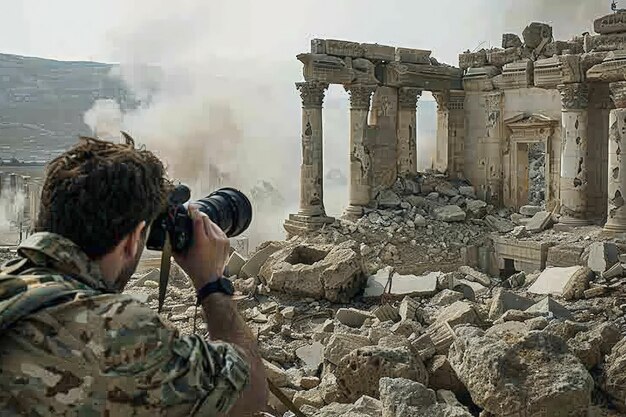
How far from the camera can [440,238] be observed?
54.1 ft

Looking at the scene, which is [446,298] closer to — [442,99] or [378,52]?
[378,52]

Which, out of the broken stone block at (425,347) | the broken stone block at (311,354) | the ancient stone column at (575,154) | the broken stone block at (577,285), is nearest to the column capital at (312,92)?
the ancient stone column at (575,154)

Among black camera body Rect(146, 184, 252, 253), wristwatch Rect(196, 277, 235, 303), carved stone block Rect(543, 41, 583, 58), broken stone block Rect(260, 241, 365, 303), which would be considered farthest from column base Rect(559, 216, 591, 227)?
wristwatch Rect(196, 277, 235, 303)

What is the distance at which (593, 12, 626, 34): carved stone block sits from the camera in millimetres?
15297

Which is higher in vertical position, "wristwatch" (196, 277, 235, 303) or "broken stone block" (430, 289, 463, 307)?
"wristwatch" (196, 277, 235, 303)

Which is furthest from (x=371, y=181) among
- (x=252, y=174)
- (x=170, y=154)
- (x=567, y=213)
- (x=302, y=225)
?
(x=252, y=174)

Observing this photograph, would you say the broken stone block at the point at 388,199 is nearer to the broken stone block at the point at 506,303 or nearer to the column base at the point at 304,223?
the column base at the point at 304,223

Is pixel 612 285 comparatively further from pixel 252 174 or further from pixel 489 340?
pixel 252 174

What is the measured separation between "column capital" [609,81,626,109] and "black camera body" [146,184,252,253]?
13.3m

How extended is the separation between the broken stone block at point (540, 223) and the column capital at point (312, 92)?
18.5 ft

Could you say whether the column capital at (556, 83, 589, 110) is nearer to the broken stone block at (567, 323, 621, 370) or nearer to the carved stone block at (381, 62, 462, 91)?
the carved stone block at (381, 62, 462, 91)

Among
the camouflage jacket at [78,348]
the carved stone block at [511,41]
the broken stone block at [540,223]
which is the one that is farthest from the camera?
the carved stone block at [511,41]

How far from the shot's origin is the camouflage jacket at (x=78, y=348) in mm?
1509

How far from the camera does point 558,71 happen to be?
52.1 feet
